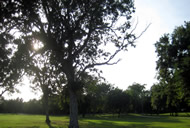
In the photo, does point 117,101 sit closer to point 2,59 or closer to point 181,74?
point 181,74

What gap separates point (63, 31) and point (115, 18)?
5.83 m

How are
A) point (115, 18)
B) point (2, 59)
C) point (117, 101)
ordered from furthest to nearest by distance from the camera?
point (117, 101), point (115, 18), point (2, 59)

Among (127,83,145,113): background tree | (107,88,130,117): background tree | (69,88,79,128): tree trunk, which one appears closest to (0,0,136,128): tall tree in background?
(69,88,79,128): tree trunk

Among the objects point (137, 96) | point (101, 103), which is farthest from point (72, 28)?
→ point (137, 96)

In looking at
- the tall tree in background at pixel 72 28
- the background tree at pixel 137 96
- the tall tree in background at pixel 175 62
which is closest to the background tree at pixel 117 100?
the background tree at pixel 137 96

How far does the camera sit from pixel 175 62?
30.2 meters

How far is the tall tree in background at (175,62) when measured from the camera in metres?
27.6

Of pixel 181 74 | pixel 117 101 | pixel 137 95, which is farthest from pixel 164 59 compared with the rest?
pixel 137 95

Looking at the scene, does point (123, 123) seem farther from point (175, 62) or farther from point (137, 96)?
point (137, 96)

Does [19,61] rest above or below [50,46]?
below

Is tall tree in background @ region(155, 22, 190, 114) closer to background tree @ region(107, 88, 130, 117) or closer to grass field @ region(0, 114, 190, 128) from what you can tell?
grass field @ region(0, 114, 190, 128)

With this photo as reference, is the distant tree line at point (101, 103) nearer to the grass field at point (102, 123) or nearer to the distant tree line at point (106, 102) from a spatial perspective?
the distant tree line at point (106, 102)

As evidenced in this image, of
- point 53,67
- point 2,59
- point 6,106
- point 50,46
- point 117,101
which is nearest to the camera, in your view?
point 2,59

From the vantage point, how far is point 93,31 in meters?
18.9
